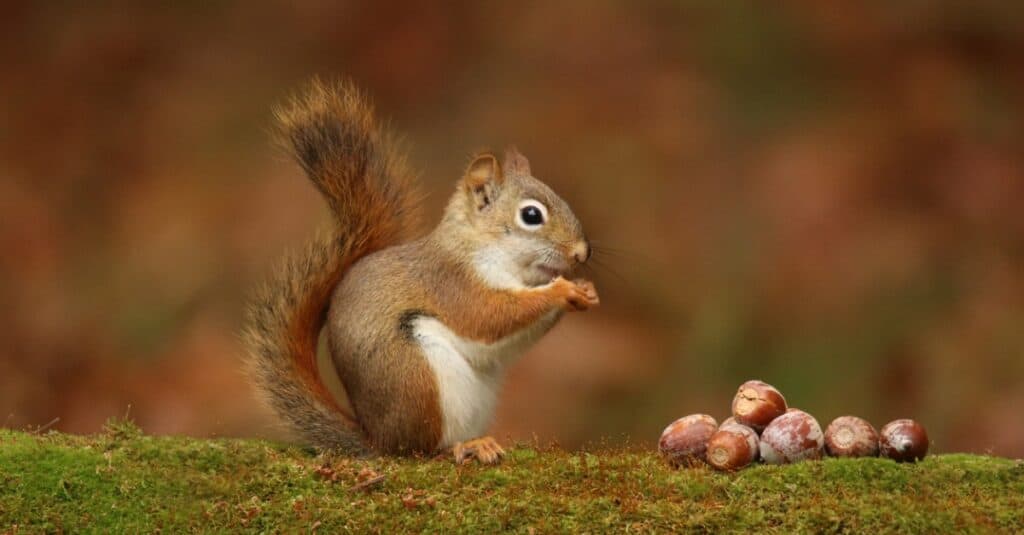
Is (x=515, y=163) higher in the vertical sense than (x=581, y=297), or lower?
higher

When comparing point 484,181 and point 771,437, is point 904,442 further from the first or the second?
point 484,181

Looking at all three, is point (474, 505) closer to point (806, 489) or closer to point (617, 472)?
point (617, 472)

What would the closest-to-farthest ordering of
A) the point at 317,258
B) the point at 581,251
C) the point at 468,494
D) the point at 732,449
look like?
the point at 468,494 < the point at 732,449 < the point at 581,251 < the point at 317,258

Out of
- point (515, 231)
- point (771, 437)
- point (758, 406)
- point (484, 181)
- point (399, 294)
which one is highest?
point (484, 181)

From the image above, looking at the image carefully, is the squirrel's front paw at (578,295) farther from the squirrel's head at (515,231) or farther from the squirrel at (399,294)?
the squirrel's head at (515,231)

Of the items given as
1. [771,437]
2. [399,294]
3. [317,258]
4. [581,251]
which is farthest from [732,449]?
[317,258]

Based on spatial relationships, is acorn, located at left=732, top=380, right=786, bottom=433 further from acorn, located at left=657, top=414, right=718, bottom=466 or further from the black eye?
the black eye

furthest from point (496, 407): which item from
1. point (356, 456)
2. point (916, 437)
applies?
point (916, 437)
